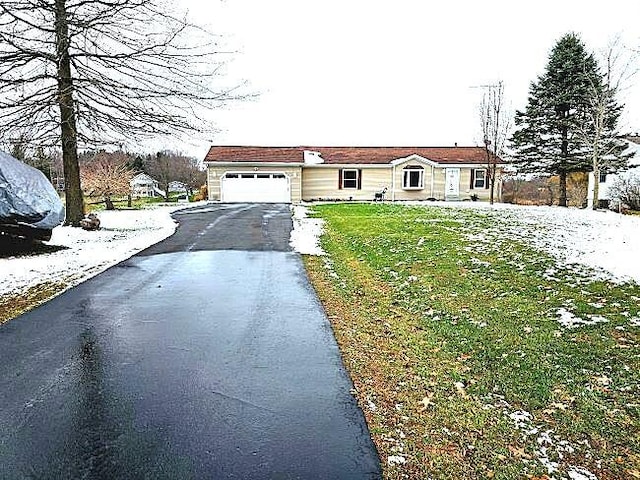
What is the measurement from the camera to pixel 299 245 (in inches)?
454

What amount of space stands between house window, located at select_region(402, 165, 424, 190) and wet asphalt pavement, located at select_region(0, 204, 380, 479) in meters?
26.4

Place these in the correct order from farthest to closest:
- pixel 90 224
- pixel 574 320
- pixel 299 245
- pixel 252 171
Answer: pixel 252 171
pixel 90 224
pixel 299 245
pixel 574 320

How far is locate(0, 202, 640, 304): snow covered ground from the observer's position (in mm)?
7832

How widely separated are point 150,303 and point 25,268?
3.85 metres

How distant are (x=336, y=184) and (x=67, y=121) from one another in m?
20.4

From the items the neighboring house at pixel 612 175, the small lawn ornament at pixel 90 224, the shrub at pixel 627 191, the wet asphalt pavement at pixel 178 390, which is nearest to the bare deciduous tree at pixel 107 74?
the small lawn ornament at pixel 90 224

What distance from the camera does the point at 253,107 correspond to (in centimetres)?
1511

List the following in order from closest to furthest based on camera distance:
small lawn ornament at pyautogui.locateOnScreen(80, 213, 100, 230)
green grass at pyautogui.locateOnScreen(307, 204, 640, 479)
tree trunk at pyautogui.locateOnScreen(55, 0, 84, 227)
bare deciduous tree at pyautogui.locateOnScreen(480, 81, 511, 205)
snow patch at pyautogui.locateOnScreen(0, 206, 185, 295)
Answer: green grass at pyautogui.locateOnScreen(307, 204, 640, 479) < snow patch at pyautogui.locateOnScreen(0, 206, 185, 295) < tree trunk at pyautogui.locateOnScreen(55, 0, 84, 227) < small lawn ornament at pyautogui.locateOnScreen(80, 213, 100, 230) < bare deciduous tree at pyautogui.locateOnScreen(480, 81, 511, 205)

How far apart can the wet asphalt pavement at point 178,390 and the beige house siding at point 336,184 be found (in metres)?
25.6

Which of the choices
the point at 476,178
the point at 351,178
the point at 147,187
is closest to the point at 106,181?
the point at 351,178

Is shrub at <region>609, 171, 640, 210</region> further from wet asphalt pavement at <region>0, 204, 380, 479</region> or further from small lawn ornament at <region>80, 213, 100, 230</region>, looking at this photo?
wet asphalt pavement at <region>0, 204, 380, 479</region>

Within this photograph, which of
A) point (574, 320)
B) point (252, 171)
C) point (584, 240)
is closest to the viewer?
point (574, 320)

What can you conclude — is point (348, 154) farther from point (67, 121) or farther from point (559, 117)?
point (67, 121)

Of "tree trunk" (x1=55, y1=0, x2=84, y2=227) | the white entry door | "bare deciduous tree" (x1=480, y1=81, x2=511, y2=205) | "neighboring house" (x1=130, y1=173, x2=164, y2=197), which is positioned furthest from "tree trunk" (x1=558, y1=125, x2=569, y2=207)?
"neighboring house" (x1=130, y1=173, x2=164, y2=197)
